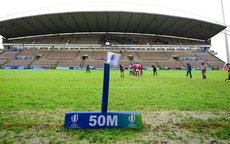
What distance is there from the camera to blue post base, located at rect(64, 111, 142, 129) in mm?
2645

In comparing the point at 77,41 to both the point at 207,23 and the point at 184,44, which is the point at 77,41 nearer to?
the point at 184,44

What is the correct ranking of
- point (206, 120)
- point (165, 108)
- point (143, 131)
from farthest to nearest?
point (165, 108) → point (206, 120) → point (143, 131)

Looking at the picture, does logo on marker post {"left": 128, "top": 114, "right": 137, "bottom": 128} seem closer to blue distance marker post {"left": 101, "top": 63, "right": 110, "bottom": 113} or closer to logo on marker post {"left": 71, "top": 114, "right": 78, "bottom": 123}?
blue distance marker post {"left": 101, "top": 63, "right": 110, "bottom": 113}

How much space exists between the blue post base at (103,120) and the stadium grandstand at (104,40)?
4158 centimetres

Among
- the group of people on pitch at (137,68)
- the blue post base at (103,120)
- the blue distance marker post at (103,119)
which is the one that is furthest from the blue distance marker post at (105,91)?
Answer: the group of people on pitch at (137,68)

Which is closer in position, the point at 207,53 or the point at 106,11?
the point at 106,11

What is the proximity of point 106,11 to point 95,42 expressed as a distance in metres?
14.7

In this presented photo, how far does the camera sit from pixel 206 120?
3061 millimetres

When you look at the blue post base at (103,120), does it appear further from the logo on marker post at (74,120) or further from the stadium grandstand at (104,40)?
the stadium grandstand at (104,40)

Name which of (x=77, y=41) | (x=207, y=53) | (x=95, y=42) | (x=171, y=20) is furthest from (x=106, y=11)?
(x=207, y=53)

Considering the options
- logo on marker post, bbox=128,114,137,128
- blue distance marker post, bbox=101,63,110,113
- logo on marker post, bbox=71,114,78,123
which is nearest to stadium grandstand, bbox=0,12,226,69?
blue distance marker post, bbox=101,63,110,113

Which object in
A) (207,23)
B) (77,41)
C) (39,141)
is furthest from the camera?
(77,41)

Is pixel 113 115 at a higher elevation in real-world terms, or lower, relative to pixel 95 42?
lower

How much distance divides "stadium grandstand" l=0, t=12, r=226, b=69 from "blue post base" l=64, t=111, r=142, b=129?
41.6m
